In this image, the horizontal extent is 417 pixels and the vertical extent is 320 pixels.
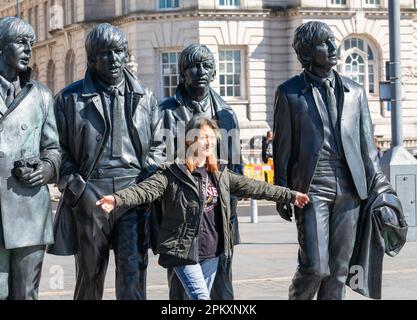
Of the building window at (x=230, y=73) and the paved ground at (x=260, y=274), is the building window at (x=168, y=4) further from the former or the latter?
the paved ground at (x=260, y=274)

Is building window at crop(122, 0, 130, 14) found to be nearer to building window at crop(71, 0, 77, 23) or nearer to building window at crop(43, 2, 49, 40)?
building window at crop(71, 0, 77, 23)

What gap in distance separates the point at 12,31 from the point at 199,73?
192 cm

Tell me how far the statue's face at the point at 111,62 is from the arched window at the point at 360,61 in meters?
37.0

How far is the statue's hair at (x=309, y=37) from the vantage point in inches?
322

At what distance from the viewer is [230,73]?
145ft

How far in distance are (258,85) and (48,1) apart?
17.2 metres

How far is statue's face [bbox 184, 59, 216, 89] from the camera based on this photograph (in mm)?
8680

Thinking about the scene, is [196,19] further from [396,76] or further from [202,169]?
[202,169]

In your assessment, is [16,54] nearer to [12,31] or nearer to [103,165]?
[12,31]

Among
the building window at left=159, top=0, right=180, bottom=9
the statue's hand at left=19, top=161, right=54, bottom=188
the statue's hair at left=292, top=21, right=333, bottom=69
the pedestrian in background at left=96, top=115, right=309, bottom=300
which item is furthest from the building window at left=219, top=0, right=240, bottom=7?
the statue's hand at left=19, top=161, right=54, bottom=188

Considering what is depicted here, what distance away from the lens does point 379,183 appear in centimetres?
833

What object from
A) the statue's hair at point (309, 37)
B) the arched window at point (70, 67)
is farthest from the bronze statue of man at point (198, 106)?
the arched window at point (70, 67)

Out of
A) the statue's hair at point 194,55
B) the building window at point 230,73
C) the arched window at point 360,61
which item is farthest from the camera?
the arched window at point 360,61
